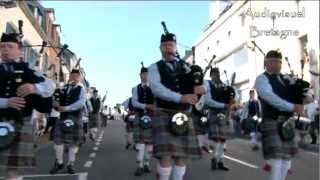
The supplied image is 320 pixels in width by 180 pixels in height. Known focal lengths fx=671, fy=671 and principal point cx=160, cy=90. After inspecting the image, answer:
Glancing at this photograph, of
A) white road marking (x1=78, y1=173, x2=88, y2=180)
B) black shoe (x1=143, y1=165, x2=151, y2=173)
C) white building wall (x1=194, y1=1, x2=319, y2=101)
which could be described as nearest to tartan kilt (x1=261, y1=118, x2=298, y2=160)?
white road marking (x1=78, y1=173, x2=88, y2=180)

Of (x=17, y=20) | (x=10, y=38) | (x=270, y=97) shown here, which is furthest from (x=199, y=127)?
(x=17, y=20)

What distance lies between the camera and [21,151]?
6.11 m

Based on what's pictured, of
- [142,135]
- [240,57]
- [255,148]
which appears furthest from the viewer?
[240,57]

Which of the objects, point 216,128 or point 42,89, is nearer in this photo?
point 42,89

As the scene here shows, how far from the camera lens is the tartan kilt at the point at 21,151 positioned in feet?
19.9

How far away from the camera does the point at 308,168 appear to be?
1261cm

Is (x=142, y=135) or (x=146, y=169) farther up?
(x=142, y=135)

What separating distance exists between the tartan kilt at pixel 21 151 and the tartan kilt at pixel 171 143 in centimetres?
136

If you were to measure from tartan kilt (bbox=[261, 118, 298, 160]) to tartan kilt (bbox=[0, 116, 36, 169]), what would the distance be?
2656 mm

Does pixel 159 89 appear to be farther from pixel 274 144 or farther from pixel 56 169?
pixel 56 169

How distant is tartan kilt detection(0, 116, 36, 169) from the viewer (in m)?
6.05

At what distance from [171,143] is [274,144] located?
1.25 metres

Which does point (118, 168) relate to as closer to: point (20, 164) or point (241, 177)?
point (241, 177)

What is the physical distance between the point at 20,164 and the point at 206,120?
6.96m
